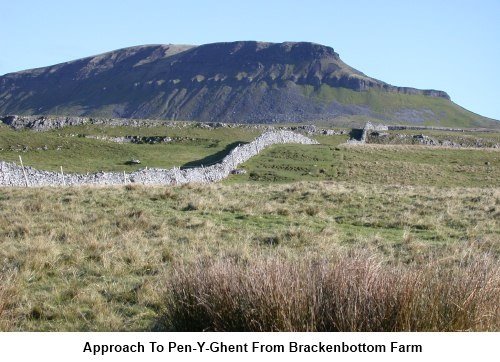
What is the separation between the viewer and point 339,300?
17.2 ft

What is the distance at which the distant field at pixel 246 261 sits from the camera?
5223 mm

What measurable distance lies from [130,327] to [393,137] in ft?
251

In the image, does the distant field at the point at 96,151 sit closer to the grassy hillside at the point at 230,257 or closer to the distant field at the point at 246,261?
the distant field at the point at 246,261

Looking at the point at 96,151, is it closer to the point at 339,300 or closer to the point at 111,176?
the point at 111,176

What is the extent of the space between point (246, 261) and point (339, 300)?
3840 millimetres

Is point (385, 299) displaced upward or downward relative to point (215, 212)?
upward

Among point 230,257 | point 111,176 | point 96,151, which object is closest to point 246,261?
point 230,257

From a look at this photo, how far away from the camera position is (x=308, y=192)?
24.0 meters

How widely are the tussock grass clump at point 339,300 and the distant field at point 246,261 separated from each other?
0.01 m

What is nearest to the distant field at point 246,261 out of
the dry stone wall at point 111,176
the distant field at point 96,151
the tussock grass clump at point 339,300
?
the tussock grass clump at point 339,300

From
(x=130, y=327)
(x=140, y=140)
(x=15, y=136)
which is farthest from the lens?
(x=140, y=140)

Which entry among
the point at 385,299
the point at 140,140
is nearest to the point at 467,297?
the point at 385,299
